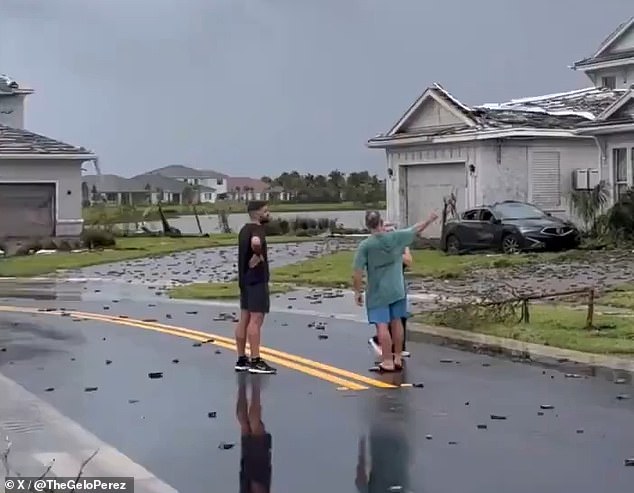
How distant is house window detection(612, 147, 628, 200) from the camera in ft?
105

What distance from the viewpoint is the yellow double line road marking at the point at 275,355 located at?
1160cm

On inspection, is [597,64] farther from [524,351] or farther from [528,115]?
[524,351]

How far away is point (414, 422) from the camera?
31.3 feet

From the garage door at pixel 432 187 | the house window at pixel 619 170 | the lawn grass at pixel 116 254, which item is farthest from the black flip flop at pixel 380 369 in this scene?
the garage door at pixel 432 187

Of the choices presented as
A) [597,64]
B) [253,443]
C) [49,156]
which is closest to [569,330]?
[253,443]

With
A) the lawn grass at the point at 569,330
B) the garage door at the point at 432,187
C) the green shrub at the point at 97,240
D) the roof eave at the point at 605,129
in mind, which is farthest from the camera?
the green shrub at the point at 97,240

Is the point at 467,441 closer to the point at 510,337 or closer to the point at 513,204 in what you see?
the point at 510,337

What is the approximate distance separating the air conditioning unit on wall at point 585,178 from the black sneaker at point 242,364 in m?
24.0

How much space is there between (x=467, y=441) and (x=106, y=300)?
568 inches

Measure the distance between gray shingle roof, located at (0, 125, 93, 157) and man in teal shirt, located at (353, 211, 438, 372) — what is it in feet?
101

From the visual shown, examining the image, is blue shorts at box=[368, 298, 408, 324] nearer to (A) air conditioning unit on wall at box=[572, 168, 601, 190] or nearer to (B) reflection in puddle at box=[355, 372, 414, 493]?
(B) reflection in puddle at box=[355, 372, 414, 493]

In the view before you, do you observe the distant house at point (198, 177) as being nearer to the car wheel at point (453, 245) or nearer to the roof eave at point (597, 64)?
the roof eave at point (597, 64)

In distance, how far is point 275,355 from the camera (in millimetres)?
13641

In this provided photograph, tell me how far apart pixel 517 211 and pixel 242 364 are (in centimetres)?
2020
